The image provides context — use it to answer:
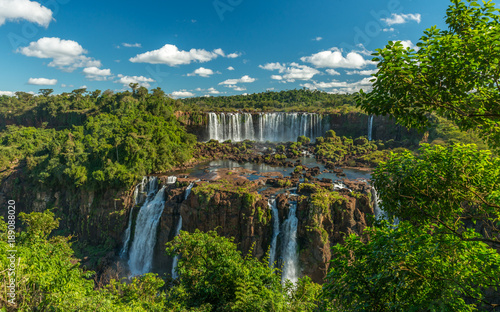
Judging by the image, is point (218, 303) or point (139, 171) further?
point (139, 171)

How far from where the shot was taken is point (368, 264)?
386 cm

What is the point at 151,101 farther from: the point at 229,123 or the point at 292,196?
the point at 292,196

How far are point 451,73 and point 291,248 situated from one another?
14.0 m

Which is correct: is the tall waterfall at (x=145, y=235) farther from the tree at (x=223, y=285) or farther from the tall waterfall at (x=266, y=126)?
the tall waterfall at (x=266, y=126)

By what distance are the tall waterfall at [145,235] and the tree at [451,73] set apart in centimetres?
1877

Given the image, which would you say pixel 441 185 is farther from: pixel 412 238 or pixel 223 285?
pixel 223 285

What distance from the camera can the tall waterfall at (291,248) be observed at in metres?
15.6

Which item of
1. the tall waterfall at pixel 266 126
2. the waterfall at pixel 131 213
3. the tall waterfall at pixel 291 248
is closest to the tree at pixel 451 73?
the tall waterfall at pixel 291 248

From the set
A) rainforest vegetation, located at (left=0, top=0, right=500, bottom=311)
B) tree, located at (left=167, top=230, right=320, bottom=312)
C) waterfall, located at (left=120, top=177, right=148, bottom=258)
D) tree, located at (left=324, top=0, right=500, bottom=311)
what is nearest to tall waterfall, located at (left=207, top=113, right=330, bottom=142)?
waterfall, located at (left=120, top=177, right=148, bottom=258)

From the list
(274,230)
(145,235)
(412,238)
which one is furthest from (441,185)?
(145,235)

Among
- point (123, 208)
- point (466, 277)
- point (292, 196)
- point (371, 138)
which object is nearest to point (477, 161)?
point (466, 277)

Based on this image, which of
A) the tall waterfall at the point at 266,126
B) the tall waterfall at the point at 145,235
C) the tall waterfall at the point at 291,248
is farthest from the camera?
the tall waterfall at the point at 266,126

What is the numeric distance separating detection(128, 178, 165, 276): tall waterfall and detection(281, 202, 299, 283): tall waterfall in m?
9.44

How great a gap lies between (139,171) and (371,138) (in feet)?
99.7
